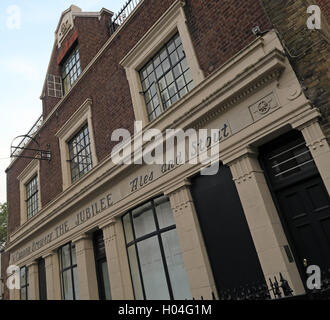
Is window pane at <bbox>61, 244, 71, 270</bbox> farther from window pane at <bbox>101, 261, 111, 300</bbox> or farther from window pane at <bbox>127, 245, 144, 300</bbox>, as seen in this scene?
window pane at <bbox>127, 245, 144, 300</bbox>

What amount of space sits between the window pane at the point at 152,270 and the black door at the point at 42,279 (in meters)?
6.43

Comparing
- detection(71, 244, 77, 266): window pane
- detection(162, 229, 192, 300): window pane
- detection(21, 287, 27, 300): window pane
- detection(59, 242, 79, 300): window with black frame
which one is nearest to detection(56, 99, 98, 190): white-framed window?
detection(71, 244, 77, 266): window pane

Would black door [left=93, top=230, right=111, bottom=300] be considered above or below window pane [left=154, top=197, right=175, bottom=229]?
below

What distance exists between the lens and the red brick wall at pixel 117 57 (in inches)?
269

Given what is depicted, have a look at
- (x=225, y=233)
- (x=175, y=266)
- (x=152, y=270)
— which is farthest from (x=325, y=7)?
(x=152, y=270)

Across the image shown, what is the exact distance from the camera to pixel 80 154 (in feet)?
38.7

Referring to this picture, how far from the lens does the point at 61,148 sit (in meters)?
12.7

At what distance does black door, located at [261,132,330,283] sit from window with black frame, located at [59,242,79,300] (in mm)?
8044

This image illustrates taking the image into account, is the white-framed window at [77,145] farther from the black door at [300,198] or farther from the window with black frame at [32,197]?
the black door at [300,198]

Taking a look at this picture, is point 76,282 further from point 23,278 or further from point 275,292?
point 275,292

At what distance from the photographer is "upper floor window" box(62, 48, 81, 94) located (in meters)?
13.1

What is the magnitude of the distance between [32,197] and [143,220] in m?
9.04

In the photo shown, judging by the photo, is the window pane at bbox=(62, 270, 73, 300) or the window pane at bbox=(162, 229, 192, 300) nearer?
the window pane at bbox=(162, 229, 192, 300)
